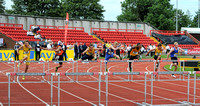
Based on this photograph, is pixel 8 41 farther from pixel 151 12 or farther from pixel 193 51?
pixel 151 12

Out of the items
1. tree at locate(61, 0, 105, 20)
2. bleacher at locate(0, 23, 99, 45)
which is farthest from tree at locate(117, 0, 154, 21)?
bleacher at locate(0, 23, 99, 45)

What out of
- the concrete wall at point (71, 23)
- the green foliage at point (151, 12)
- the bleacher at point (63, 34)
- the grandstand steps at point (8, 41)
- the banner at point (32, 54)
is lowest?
the banner at point (32, 54)

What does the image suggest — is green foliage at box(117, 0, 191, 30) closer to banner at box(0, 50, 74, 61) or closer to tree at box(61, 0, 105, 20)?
tree at box(61, 0, 105, 20)

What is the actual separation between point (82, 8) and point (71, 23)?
26701mm

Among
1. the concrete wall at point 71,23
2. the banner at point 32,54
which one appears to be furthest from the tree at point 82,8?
the banner at point 32,54

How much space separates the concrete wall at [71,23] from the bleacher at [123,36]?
83 cm

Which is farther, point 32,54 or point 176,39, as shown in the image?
point 176,39

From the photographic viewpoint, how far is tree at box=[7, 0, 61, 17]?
66.4m

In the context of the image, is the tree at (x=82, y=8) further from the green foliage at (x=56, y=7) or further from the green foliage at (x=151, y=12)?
the green foliage at (x=151, y=12)

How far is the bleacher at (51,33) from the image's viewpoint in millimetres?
33781

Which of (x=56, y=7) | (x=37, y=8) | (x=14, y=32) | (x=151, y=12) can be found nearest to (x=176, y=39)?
(x=151, y=12)

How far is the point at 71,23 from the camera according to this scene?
43500mm

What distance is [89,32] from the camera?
147 ft

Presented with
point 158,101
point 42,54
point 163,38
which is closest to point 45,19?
point 42,54
